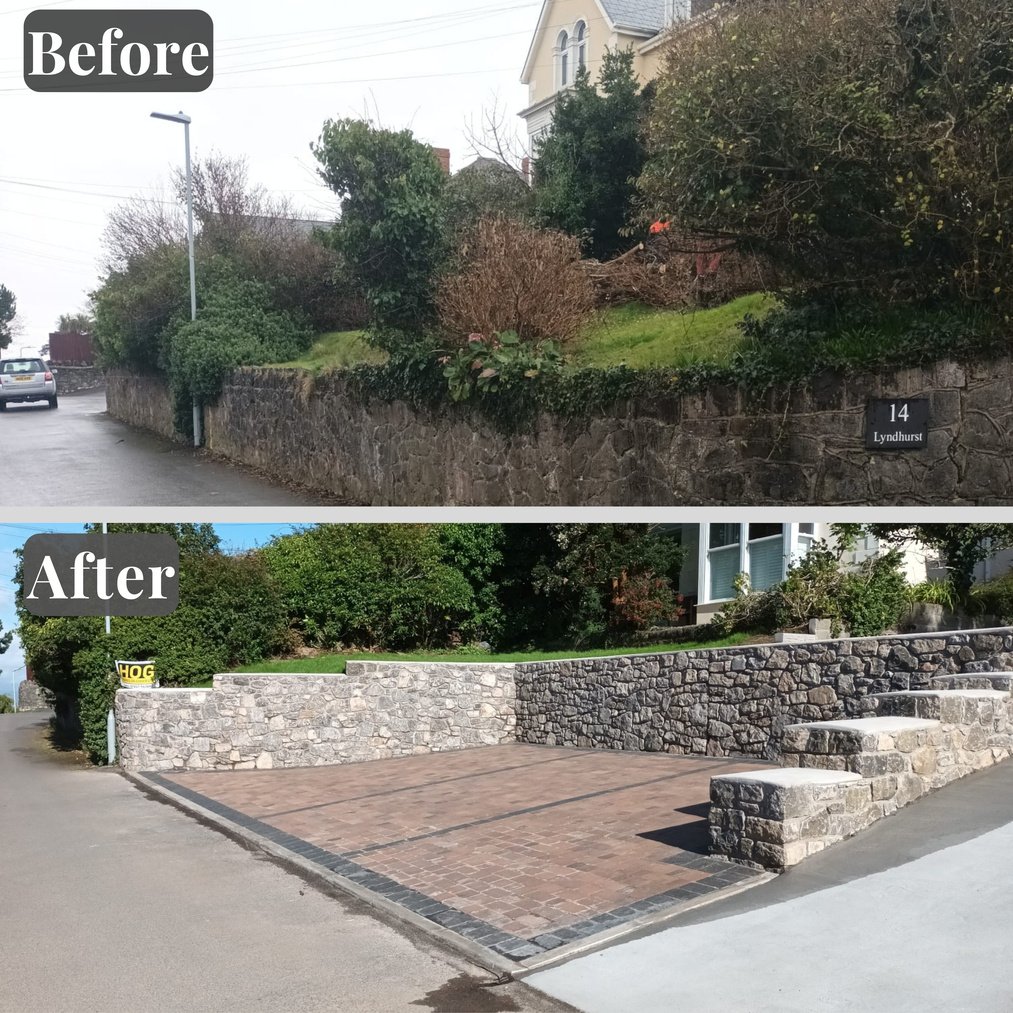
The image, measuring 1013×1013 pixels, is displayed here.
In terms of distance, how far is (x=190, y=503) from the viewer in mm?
12195

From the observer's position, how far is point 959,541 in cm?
1452

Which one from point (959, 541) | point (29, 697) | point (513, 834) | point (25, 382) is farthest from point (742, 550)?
point (29, 697)

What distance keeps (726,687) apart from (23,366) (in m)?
11.1

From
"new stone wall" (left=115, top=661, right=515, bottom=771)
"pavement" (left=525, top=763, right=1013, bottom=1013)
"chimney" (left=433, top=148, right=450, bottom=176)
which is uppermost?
"chimney" (left=433, top=148, right=450, bottom=176)

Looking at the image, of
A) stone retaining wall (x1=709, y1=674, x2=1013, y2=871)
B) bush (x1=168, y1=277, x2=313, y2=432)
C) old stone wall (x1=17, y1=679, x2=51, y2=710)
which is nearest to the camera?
stone retaining wall (x1=709, y1=674, x2=1013, y2=871)

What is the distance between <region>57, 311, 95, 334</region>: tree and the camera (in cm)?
2154

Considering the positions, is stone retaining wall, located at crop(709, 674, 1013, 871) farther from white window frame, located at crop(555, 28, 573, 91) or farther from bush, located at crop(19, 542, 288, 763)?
bush, located at crop(19, 542, 288, 763)

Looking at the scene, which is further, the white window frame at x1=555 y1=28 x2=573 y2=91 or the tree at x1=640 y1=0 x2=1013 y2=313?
the white window frame at x1=555 y1=28 x2=573 y2=91

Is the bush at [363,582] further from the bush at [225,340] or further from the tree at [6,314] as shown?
the tree at [6,314]

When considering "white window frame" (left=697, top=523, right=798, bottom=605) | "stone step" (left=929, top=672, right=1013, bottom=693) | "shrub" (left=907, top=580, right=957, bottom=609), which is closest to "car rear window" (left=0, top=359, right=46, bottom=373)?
"white window frame" (left=697, top=523, right=798, bottom=605)

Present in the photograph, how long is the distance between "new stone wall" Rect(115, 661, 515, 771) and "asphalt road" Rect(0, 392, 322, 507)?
3641mm

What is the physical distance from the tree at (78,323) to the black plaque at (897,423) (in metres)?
15.8

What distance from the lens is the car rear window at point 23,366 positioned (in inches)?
594

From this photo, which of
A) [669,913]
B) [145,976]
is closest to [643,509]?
[669,913]
